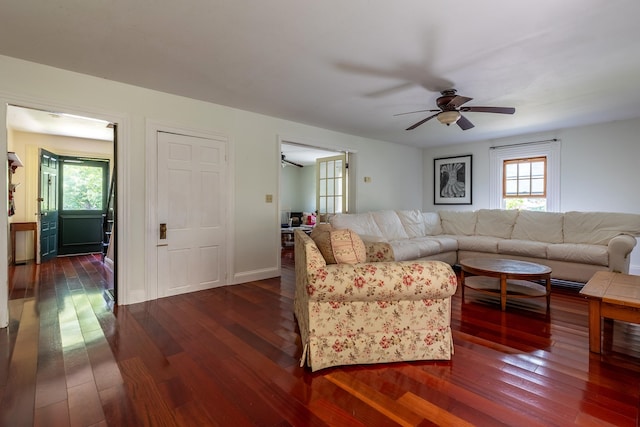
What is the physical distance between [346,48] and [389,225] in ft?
10.2

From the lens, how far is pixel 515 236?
4.89 m

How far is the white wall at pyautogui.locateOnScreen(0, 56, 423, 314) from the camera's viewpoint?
278cm

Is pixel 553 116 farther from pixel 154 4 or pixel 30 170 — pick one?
pixel 30 170

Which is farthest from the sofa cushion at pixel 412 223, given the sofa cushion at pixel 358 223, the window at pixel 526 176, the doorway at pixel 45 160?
the doorway at pixel 45 160

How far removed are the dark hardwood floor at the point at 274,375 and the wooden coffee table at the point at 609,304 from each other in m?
0.17

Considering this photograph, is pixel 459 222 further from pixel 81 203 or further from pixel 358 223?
pixel 81 203

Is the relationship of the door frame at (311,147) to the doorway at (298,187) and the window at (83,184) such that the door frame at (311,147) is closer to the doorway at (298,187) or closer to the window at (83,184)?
→ the doorway at (298,187)

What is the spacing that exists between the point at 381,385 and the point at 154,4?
276cm

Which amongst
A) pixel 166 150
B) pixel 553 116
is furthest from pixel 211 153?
pixel 553 116

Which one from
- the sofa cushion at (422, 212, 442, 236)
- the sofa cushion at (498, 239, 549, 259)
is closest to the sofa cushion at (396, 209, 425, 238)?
the sofa cushion at (422, 212, 442, 236)

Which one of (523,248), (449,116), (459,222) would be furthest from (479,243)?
(449,116)

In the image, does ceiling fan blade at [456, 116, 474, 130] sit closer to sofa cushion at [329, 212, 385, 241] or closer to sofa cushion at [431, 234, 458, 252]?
sofa cushion at [329, 212, 385, 241]

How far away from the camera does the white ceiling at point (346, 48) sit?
199 centimetres

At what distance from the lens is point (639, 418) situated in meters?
1.53
